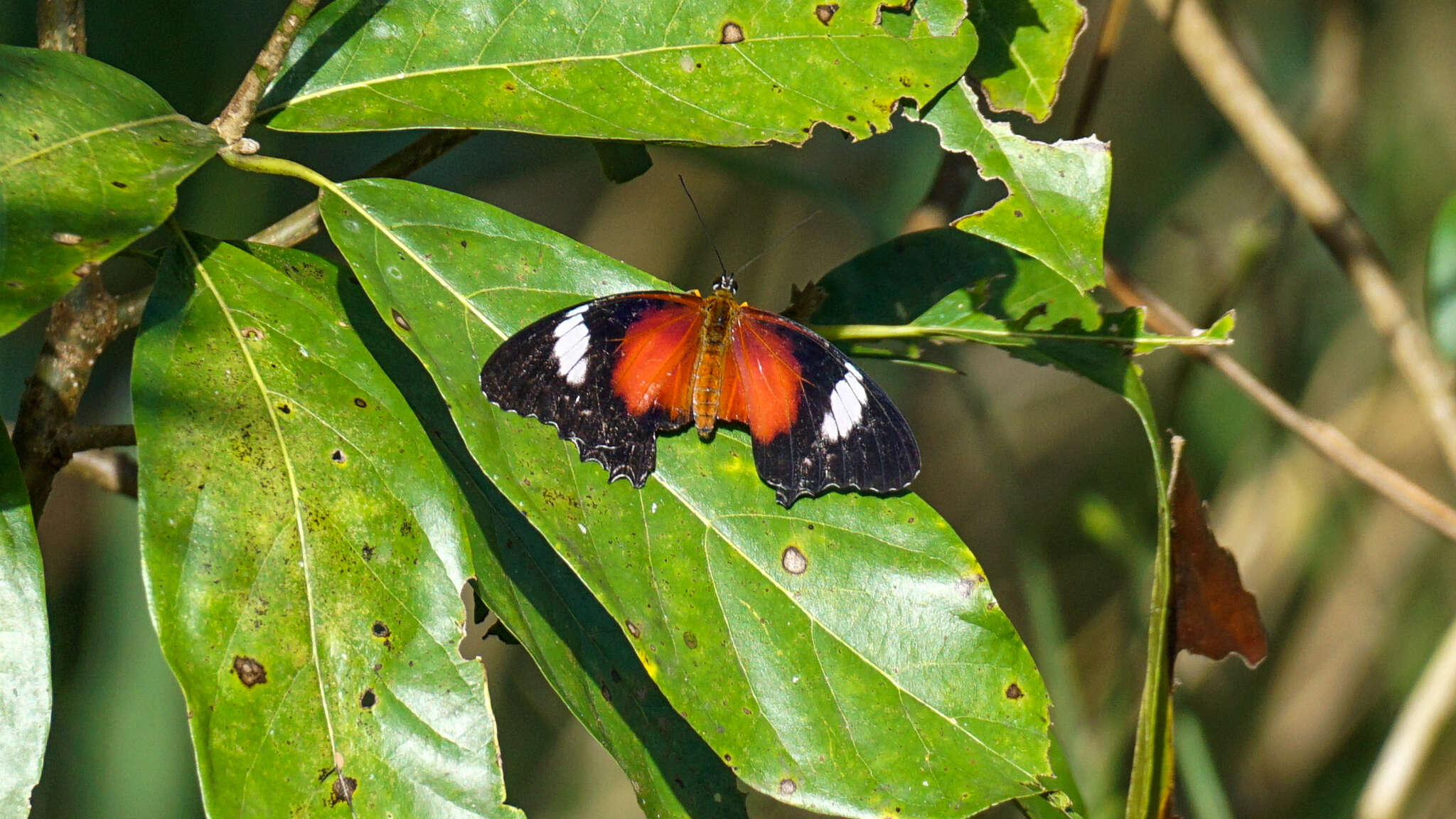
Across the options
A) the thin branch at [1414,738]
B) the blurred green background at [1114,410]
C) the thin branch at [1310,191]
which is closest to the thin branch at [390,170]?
the blurred green background at [1114,410]

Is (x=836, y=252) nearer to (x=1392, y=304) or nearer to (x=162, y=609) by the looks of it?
(x=1392, y=304)

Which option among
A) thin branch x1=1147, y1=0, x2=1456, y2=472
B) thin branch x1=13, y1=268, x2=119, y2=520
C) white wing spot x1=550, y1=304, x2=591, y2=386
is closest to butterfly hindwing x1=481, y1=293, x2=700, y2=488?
white wing spot x1=550, y1=304, x2=591, y2=386

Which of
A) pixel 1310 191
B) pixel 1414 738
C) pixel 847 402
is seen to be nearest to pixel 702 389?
pixel 847 402

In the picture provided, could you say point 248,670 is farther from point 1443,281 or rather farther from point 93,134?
point 1443,281

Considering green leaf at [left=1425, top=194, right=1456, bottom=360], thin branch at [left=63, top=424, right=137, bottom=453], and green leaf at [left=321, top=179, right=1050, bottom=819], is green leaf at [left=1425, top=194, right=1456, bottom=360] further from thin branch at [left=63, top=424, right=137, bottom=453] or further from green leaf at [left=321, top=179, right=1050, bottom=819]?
thin branch at [left=63, top=424, right=137, bottom=453]

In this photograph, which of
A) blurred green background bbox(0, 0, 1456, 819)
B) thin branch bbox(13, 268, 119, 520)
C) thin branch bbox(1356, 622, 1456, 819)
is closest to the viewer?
thin branch bbox(13, 268, 119, 520)

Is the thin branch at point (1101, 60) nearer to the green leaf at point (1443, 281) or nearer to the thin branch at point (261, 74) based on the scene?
the green leaf at point (1443, 281)
